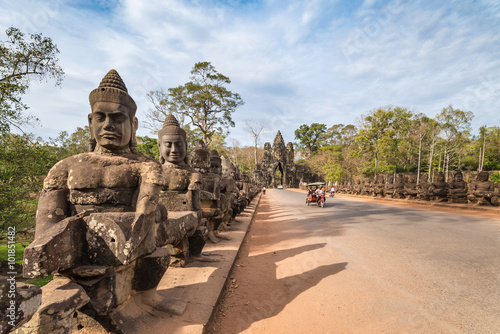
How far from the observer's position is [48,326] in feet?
3.70

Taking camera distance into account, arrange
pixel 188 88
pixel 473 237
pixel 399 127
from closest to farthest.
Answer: pixel 473 237
pixel 188 88
pixel 399 127

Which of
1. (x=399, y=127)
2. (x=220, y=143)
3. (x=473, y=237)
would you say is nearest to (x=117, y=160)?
(x=473, y=237)

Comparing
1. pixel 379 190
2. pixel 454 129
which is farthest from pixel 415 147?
pixel 379 190

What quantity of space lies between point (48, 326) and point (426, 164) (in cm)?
3938

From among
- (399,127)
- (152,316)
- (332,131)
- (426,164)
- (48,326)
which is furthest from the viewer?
(332,131)

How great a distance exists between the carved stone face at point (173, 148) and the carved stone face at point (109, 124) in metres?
1.55

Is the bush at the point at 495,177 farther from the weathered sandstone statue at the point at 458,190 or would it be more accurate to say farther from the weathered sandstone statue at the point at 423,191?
the weathered sandstone statue at the point at 458,190

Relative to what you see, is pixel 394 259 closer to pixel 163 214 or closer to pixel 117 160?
pixel 163 214

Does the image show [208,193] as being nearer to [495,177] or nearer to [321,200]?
[321,200]

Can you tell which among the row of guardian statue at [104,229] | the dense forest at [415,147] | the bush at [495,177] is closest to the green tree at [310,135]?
the dense forest at [415,147]

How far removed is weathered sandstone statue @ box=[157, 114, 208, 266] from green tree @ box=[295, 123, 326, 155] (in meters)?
57.8

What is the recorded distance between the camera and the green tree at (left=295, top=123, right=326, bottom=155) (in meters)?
58.8

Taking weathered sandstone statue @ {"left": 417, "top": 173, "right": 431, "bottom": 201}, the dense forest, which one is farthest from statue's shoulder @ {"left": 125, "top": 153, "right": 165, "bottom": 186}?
the dense forest

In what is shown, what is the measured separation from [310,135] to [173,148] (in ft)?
196
